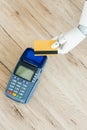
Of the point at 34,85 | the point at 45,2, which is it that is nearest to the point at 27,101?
the point at 34,85

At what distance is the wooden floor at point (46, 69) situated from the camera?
834 millimetres

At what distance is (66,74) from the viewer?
87 centimetres

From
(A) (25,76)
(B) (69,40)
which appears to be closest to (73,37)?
(B) (69,40)

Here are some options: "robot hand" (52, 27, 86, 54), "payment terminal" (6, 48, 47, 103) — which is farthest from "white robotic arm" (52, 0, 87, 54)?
"payment terminal" (6, 48, 47, 103)

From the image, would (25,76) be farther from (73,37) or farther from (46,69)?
(73,37)

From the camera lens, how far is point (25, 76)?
816 millimetres

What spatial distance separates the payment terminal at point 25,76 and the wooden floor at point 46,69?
0.03 metres

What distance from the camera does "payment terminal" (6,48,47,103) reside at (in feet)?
2.66

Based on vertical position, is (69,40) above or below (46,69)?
above

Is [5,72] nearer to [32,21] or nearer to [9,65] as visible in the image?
[9,65]

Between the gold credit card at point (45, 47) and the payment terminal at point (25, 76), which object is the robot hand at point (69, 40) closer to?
the gold credit card at point (45, 47)

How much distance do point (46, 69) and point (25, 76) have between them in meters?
0.08

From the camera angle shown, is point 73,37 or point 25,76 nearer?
point 73,37

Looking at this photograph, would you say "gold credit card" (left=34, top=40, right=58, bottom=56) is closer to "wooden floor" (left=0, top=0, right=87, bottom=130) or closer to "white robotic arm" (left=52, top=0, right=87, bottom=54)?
"white robotic arm" (left=52, top=0, right=87, bottom=54)
